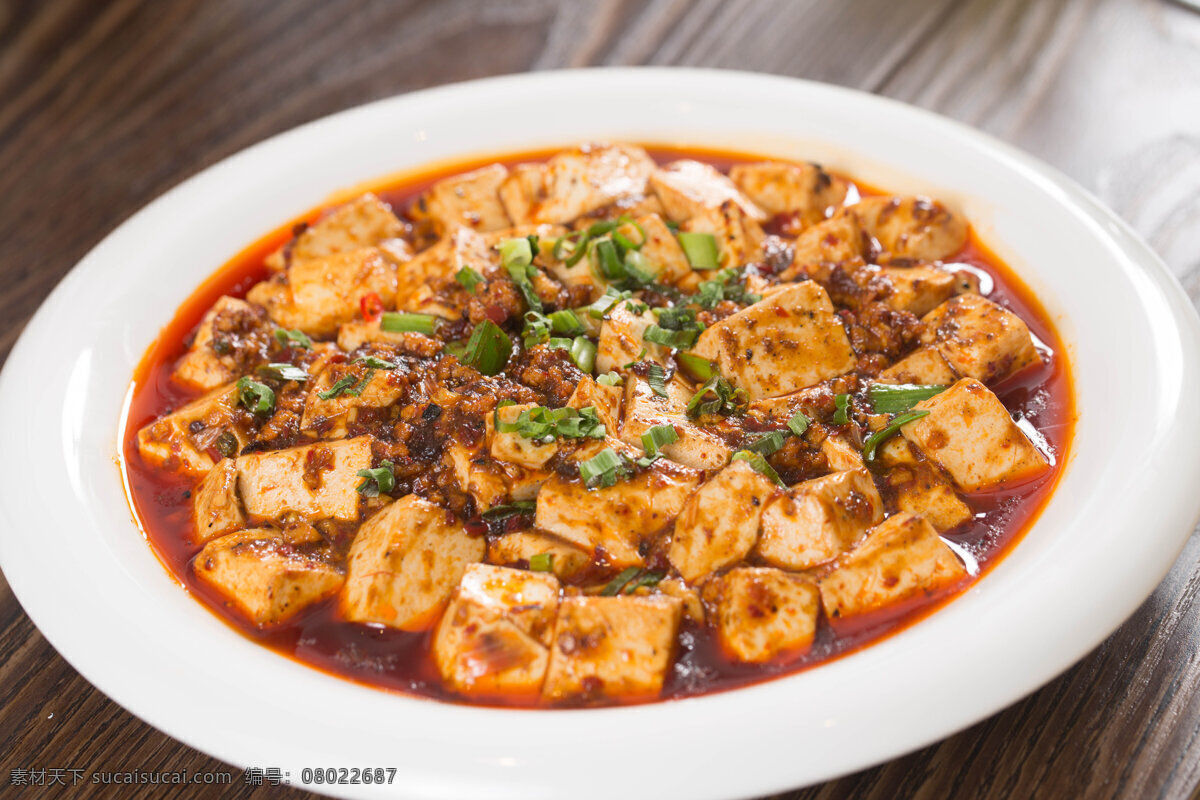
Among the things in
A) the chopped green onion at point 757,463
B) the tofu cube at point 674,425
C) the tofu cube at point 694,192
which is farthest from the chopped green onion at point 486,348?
the tofu cube at point 694,192

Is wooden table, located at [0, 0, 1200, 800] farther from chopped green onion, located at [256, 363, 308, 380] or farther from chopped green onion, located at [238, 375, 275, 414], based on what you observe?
chopped green onion, located at [256, 363, 308, 380]

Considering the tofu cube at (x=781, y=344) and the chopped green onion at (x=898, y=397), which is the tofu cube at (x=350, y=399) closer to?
the tofu cube at (x=781, y=344)

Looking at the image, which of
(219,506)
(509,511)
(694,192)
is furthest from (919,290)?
(219,506)

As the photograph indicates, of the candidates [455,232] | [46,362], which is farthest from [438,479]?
[46,362]

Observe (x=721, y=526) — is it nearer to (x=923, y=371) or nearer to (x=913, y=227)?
(x=923, y=371)

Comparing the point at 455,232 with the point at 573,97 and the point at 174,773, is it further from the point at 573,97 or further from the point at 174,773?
the point at 174,773
